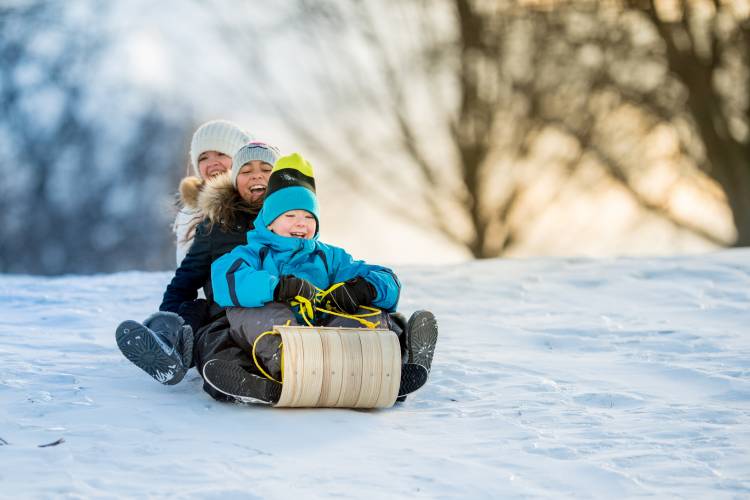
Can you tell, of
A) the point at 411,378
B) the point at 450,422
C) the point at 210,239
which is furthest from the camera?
the point at 210,239

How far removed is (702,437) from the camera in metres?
4.14

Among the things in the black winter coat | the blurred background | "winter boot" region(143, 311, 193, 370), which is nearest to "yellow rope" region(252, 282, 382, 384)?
"winter boot" region(143, 311, 193, 370)

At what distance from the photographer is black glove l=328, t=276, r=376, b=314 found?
15.4ft

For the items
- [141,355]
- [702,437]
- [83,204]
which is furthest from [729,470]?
[83,204]

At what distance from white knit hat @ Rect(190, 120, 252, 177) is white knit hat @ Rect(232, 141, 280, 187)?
817mm

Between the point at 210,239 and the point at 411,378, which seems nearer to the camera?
the point at 411,378

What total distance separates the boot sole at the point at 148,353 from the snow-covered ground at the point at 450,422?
107 mm

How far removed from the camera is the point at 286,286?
452cm

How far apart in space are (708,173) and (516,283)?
811 cm

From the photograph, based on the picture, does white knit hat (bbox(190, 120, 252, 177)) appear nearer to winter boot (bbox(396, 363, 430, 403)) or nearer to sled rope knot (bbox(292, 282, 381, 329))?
sled rope knot (bbox(292, 282, 381, 329))

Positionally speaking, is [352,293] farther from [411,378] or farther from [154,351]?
[154,351]

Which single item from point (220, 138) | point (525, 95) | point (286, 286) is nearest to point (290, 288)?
point (286, 286)

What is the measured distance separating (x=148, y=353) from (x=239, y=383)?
0.44m

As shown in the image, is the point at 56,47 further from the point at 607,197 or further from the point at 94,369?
the point at 94,369
